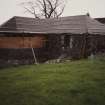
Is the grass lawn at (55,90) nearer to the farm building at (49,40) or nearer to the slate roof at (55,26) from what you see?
the farm building at (49,40)

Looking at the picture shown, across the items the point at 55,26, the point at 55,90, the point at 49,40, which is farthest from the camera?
the point at 55,26

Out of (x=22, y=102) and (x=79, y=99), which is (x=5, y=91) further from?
(x=79, y=99)

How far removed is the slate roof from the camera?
23.5 metres

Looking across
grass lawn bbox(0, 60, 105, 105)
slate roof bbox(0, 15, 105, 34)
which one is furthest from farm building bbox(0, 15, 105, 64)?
grass lawn bbox(0, 60, 105, 105)

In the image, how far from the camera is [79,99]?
8.65m

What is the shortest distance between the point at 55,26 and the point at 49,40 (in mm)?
3298

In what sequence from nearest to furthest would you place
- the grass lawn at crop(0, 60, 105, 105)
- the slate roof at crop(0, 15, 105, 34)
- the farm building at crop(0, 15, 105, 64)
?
the grass lawn at crop(0, 60, 105, 105)
the farm building at crop(0, 15, 105, 64)
the slate roof at crop(0, 15, 105, 34)

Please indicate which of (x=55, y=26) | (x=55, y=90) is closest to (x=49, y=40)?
(x=55, y=26)

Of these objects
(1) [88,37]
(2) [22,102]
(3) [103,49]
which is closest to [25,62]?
(1) [88,37]

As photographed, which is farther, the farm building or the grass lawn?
the farm building

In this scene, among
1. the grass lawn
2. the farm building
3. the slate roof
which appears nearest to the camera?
the grass lawn

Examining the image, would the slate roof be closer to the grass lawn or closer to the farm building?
the farm building

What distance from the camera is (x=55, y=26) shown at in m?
26.7

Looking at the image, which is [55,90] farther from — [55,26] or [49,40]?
[55,26]
